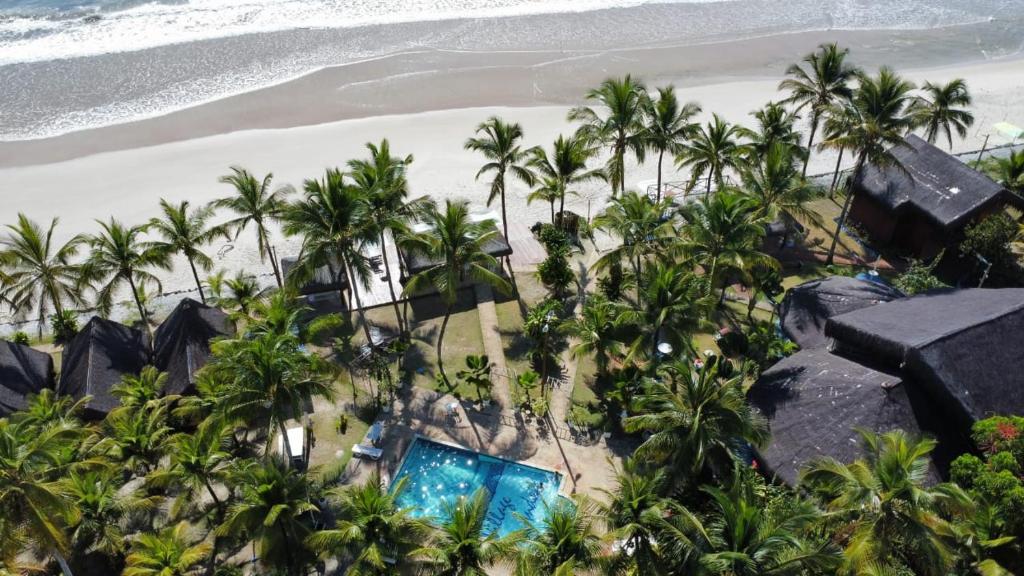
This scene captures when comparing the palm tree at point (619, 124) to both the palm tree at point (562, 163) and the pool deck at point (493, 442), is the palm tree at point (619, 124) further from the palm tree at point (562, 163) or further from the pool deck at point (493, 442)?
the pool deck at point (493, 442)

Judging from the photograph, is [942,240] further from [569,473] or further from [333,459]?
[333,459]

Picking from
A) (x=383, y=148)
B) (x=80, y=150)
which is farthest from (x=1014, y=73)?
(x=80, y=150)

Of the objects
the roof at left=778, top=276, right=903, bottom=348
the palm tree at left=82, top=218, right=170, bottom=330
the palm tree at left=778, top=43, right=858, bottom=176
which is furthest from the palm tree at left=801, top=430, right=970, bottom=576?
the palm tree at left=82, top=218, right=170, bottom=330

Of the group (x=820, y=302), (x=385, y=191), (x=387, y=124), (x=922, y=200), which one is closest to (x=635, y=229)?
(x=820, y=302)

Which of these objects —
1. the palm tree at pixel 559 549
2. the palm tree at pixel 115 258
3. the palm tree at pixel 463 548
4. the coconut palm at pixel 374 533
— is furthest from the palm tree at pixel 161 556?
the palm tree at pixel 115 258

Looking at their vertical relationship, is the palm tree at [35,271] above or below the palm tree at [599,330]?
above

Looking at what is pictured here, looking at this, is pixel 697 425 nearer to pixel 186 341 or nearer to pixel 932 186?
pixel 186 341
